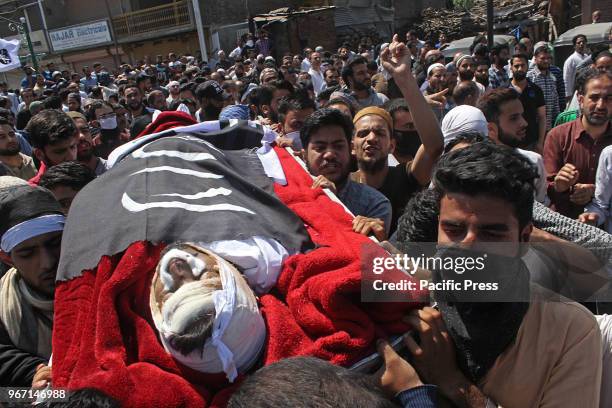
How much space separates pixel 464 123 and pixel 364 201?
0.74 m

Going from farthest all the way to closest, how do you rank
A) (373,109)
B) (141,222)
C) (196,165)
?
(373,109) < (196,165) < (141,222)

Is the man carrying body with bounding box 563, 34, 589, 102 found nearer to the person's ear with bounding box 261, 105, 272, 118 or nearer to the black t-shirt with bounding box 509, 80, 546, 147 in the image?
the black t-shirt with bounding box 509, 80, 546, 147

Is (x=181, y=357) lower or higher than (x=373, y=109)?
lower

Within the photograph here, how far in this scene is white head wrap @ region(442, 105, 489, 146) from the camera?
2.62m

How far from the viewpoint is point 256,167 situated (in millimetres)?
2102

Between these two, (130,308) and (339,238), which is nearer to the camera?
(130,308)

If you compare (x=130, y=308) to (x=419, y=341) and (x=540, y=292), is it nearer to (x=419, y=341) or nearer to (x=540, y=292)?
(x=419, y=341)

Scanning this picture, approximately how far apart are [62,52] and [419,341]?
26.9 m

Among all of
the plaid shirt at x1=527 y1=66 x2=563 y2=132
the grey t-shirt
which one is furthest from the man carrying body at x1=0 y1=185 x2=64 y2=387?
the plaid shirt at x1=527 y1=66 x2=563 y2=132

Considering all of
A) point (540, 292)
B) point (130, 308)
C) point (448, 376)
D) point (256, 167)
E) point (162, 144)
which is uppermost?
point (162, 144)

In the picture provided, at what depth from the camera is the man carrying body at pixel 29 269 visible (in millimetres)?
1695

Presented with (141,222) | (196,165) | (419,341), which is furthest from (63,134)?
(419,341)

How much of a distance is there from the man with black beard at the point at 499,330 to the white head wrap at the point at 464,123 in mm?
→ 1328

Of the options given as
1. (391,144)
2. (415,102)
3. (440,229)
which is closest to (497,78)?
(391,144)
